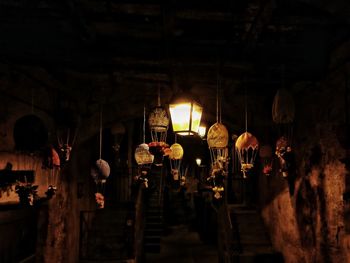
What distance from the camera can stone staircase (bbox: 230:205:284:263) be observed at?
31.0 feet

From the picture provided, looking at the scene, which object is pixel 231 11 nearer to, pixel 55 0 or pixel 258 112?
pixel 55 0

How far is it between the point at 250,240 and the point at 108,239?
237 inches

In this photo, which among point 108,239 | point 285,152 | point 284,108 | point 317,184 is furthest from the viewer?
point 108,239

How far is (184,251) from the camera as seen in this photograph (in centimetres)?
1681

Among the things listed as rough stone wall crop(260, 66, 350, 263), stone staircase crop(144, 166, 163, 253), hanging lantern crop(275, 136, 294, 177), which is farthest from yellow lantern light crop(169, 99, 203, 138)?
stone staircase crop(144, 166, 163, 253)

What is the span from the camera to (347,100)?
18.1 feet

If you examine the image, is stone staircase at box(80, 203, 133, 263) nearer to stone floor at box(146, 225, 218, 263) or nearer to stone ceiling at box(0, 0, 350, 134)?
stone floor at box(146, 225, 218, 263)

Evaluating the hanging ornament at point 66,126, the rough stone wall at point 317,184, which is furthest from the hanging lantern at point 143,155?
the rough stone wall at point 317,184

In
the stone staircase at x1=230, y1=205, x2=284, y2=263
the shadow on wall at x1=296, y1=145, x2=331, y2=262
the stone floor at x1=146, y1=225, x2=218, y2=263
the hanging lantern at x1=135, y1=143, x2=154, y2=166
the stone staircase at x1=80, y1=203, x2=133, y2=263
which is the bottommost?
the stone floor at x1=146, y1=225, x2=218, y2=263

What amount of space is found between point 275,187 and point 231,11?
578cm

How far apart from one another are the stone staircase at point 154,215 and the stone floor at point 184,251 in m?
0.57

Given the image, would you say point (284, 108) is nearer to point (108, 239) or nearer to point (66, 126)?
point (66, 126)

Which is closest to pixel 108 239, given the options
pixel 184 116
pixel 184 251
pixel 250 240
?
pixel 184 251

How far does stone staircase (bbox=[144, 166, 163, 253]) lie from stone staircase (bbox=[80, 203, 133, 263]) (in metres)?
2.21
